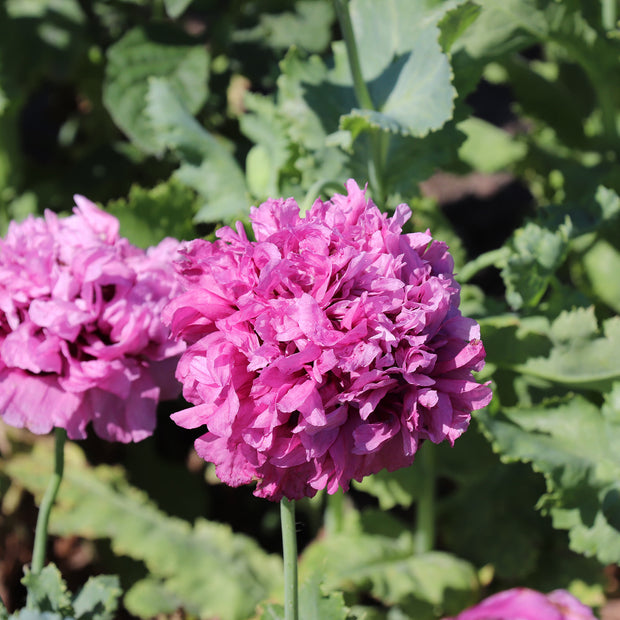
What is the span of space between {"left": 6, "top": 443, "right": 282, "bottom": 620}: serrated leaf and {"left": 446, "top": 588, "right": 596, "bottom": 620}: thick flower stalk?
746 mm

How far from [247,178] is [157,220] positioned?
0.17 meters

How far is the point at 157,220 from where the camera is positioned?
1417mm

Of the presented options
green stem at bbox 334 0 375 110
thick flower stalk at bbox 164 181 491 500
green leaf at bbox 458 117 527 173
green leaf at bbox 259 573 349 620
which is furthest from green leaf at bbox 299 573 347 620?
green leaf at bbox 458 117 527 173

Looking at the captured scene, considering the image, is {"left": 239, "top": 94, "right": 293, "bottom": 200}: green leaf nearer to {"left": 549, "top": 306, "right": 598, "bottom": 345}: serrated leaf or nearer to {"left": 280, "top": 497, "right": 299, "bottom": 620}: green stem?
{"left": 549, "top": 306, "right": 598, "bottom": 345}: serrated leaf

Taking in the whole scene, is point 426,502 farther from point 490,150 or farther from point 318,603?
point 490,150

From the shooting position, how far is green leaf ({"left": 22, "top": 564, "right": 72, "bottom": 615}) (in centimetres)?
95

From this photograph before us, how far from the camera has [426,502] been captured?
148 centimetres

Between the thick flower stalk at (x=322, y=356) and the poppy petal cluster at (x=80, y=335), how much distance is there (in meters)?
0.17

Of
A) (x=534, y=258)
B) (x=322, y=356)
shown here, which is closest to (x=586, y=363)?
(x=534, y=258)

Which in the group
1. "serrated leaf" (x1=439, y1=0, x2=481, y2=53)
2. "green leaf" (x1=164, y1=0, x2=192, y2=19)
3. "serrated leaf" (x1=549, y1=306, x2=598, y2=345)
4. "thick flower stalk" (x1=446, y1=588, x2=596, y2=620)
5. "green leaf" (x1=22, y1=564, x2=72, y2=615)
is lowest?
"thick flower stalk" (x1=446, y1=588, x2=596, y2=620)

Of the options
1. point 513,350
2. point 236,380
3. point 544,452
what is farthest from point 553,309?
point 236,380

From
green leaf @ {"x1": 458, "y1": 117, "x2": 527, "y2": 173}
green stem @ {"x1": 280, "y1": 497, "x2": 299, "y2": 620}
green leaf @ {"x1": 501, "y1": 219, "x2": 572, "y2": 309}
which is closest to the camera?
green stem @ {"x1": 280, "y1": 497, "x2": 299, "y2": 620}

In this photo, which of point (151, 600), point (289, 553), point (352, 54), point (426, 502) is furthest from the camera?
point (426, 502)

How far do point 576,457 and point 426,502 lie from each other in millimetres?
370
